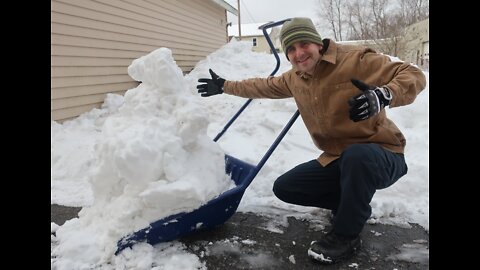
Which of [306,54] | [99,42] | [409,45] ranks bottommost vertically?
[306,54]

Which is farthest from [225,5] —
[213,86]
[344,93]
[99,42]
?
[344,93]

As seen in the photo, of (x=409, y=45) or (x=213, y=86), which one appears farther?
(x=409, y=45)

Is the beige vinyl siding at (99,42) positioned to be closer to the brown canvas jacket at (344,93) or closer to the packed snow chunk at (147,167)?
the packed snow chunk at (147,167)

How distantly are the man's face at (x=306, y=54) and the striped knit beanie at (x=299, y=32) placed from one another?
0.03 meters

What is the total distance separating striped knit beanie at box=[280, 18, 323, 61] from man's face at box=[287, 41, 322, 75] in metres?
0.03

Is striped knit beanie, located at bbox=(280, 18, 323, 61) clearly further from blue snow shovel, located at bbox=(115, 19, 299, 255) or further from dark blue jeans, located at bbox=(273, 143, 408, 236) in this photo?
blue snow shovel, located at bbox=(115, 19, 299, 255)

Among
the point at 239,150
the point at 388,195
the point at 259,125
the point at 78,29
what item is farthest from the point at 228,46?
the point at 388,195

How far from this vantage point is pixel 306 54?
2393mm

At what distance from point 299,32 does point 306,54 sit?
0.44ft

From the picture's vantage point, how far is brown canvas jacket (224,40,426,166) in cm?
226

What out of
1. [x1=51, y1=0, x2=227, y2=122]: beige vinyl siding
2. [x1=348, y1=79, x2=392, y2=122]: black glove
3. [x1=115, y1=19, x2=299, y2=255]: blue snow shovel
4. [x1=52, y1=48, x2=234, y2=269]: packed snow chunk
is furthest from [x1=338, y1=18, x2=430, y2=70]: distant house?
[x1=348, y1=79, x2=392, y2=122]: black glove

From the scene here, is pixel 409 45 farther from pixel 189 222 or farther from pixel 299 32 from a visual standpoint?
pixel 189 222

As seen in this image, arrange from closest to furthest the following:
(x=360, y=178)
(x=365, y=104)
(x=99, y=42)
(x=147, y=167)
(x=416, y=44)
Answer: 1. (x=365, y=104)
2. (x=360, y=178)
3. (x=147, y=167)
4. (x=99, y=42)
5. (x=416, y=44)
